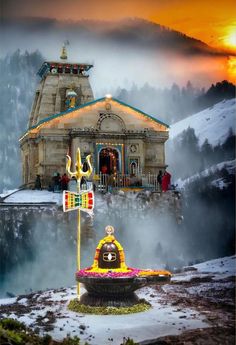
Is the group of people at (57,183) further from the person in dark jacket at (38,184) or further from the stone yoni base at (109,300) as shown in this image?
the stone yoni base at (109,300)

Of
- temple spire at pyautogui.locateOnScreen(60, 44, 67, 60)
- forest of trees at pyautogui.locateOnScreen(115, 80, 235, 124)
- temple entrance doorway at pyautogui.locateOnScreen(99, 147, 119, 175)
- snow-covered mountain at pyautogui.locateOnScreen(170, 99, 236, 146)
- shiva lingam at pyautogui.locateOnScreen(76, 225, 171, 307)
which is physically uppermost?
temple spire at pyautogui.locateOnScreen(60, 44, 67, 60)

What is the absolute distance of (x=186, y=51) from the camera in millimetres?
5188

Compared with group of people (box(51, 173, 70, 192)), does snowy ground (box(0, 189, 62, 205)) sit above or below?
below

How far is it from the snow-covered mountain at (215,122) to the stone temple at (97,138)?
2.25 ft

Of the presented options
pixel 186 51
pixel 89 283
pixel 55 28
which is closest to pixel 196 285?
pixel 89 283

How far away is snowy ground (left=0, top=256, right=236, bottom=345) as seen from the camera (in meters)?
3.82

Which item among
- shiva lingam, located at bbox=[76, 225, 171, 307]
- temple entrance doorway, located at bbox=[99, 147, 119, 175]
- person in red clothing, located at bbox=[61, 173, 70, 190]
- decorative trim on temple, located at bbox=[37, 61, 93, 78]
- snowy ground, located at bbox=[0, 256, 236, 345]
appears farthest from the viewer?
temple entrance doorway, located at bbox=[99, 147, 119, 175]

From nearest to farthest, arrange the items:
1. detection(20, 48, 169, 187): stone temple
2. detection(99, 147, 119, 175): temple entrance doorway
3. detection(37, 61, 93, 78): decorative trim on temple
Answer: detection(37, 61, 93, 78): decorative trim on temple < detection(20, 48, 169, 187): stone temple < detection(99, 147, 119, 175): temple entrance doorway

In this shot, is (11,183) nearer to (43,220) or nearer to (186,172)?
(43,220)

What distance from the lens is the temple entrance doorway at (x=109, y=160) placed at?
21.0 feet

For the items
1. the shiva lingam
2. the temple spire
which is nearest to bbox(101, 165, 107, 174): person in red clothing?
the temple spire

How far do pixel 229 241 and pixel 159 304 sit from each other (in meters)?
1.10

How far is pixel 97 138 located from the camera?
6.44 metres

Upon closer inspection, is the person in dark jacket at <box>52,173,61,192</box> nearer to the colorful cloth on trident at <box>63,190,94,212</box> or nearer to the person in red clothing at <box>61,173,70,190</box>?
the person in red clothing at <box>61,173,70,190</box>
